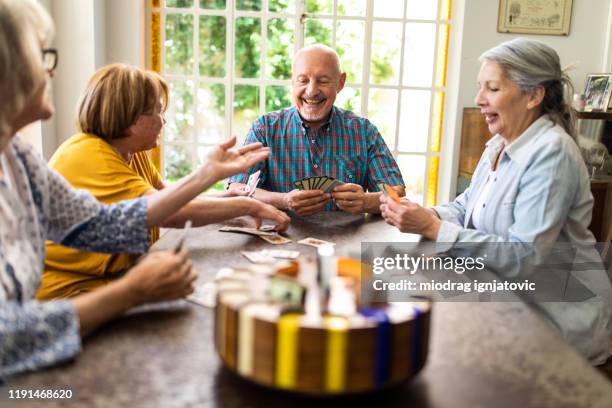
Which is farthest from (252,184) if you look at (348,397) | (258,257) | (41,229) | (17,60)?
(348,397)

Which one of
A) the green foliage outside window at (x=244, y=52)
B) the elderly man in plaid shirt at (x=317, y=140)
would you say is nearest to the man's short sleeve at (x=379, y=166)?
the elderly man in plaid shirt at (x=317, y=140)

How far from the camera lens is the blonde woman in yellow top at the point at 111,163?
1.72m

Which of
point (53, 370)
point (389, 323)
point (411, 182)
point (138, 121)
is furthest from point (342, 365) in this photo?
point (411, 182)

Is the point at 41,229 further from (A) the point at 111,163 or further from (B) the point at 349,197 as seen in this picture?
(B) the point at 349,197

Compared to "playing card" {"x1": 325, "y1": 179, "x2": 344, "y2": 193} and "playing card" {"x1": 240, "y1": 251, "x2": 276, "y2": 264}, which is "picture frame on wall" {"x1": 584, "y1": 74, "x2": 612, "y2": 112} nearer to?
"playing card" {"x1": 325, "y1": 179, "x2": 344, "y2": 193}

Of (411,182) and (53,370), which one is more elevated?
(53,370)

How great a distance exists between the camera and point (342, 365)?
81cm

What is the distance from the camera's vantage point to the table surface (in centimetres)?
87

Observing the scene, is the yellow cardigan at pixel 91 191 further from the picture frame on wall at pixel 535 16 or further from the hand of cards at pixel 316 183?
the picture frame on wall at pixel 535 16

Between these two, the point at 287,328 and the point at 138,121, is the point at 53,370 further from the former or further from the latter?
the point at 138,121

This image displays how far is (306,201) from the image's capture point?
2338 mm

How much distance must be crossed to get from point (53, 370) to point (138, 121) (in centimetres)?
117

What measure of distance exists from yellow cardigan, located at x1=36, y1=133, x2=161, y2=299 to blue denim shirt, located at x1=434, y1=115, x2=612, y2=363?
3.43 feet

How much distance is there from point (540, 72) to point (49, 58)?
1540 millimetres
